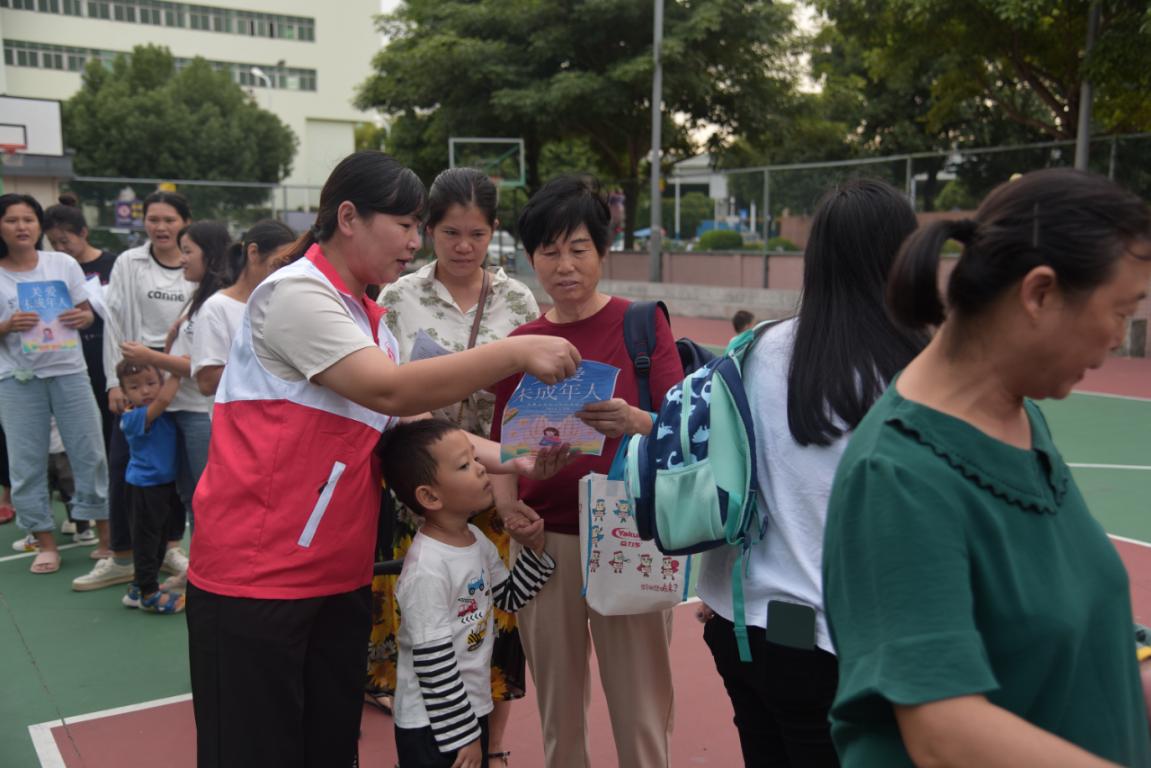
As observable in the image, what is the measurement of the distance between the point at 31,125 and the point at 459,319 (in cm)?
2024

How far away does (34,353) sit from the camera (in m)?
5.71

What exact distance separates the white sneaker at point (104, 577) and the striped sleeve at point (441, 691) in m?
3.59

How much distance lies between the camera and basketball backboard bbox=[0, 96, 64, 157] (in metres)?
18.9

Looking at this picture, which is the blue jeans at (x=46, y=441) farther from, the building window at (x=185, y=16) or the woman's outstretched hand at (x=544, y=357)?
the building window at (x=185, y=16)

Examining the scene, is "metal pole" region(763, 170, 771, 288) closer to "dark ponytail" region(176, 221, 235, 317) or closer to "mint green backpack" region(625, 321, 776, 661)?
"dark ponytail" region(176, 221, 235, 317)

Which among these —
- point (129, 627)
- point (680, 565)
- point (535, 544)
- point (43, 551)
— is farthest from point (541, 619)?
point (43, 551)

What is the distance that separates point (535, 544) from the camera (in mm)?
3012

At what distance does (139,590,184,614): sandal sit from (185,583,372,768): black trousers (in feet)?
9.90

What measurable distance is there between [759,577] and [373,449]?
Answer: 0.96 metres

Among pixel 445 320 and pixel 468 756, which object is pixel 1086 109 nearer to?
pixel 445 320

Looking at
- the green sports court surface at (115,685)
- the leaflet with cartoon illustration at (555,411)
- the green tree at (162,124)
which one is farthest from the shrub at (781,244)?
the green tree at (162,124)

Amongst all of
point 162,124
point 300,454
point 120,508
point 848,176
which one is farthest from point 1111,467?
point 162,124

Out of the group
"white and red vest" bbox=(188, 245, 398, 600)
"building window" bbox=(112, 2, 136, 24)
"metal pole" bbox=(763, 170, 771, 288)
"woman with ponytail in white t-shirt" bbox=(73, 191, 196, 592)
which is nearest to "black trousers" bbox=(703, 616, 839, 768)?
"white and red vest" bbox=(188, 245, 398, 600)

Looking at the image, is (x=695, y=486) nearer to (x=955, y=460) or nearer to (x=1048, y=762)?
Result: (x=955, y=460)
